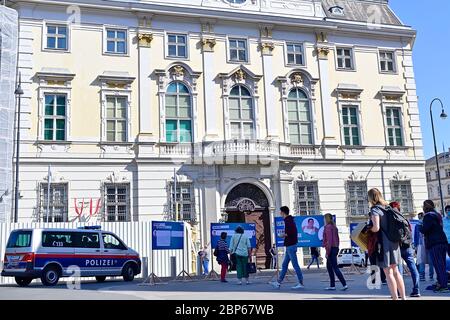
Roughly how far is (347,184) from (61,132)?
1629cm

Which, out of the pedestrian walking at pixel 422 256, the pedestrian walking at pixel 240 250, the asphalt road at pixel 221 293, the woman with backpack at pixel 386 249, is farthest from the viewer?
the pedestrian walking at pixel 240 250

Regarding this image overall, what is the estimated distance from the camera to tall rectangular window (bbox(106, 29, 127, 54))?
27.4 meters

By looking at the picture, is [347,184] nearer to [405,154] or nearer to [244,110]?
[405,154]

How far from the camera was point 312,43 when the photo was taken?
31.1m

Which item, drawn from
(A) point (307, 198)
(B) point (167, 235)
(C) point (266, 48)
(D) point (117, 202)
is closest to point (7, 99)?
(D) point (117, 202)

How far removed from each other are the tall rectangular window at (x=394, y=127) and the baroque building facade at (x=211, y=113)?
0.26 feet

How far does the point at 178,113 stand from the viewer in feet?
91.1

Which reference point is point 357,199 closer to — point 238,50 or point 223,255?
point 238,50

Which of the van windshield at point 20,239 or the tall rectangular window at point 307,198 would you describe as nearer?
the van windshield at point 20,239

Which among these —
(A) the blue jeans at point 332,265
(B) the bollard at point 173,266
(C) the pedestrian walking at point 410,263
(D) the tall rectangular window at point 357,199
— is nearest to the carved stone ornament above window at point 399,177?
(D) the tall rectangular window at point 357,199

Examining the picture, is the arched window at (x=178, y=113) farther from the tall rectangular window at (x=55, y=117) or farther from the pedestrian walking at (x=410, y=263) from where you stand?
the pedestrian walking at (x=410, y=263)

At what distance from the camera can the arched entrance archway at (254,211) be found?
27.7m

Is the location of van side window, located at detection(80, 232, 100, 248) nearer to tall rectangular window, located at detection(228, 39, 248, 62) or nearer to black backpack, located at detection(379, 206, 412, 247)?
black backpack, located at detection(379, 206, 412, 247)

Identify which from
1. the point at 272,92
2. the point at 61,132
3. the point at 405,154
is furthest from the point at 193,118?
the point at 405,154
